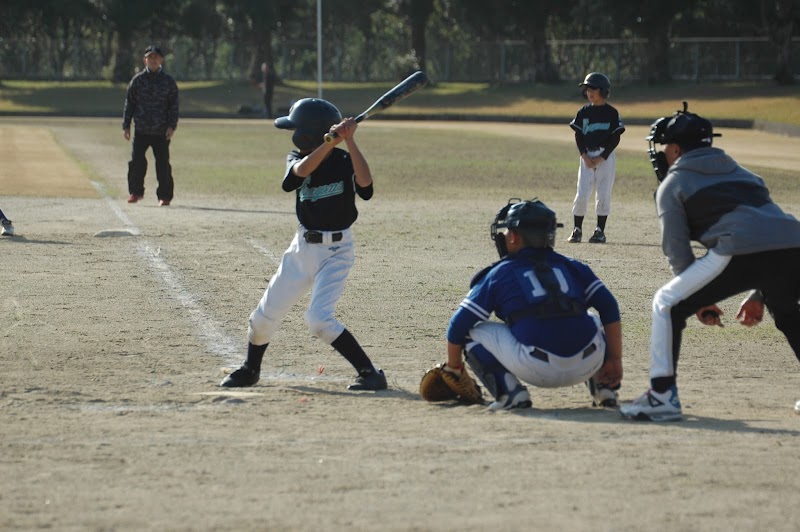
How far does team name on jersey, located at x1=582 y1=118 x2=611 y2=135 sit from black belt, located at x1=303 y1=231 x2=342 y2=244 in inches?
326

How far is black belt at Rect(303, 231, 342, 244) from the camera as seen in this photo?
7.45m

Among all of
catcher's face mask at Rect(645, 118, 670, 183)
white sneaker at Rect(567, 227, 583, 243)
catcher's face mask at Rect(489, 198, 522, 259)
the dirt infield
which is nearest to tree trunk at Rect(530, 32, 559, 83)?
white sneaker at Rect(567, 227, 583, 243)

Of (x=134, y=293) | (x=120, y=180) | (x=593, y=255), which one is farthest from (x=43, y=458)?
(x=120, y=180)

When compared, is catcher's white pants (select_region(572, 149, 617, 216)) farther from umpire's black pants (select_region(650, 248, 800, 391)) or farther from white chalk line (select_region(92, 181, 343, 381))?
umpire's black pants (select_region(650, 248, 800, 391))

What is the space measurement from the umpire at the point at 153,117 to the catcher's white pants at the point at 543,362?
12693mm

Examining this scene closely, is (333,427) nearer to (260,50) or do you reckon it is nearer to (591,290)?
(591,290)

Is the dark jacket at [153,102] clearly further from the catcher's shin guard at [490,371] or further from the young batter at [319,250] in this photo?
the catcher's shin guard at [490,371]

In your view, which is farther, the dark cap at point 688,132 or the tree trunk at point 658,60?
the tree trunk at point 658,60

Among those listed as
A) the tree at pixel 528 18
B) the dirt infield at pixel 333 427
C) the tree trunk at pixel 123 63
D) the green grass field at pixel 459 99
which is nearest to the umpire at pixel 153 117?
the dirt infield at pixel 333 427

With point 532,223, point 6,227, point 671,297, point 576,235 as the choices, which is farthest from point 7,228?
point 671,297

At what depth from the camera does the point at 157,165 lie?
1891 centimetres

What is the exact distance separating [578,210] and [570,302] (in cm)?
853

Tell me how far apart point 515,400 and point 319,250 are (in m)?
1.49

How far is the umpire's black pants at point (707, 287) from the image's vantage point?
256 inches
